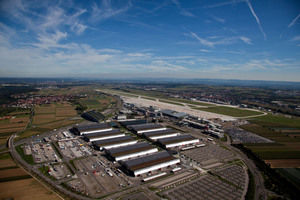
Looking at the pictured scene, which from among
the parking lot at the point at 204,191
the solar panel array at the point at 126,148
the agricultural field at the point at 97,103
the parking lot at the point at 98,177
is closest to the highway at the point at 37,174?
the parking lot at the point at 98,177

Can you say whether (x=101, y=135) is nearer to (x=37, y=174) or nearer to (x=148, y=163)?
(x=37, y=174)

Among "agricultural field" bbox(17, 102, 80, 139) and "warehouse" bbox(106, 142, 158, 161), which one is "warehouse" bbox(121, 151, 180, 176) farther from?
"agricultural field" bbox(17, 102, 80, 139)

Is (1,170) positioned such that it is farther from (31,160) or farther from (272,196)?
(272,196)

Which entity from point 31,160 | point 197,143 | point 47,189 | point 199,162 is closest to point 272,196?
point 199,162

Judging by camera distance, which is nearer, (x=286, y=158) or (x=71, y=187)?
(x=71, y=187)

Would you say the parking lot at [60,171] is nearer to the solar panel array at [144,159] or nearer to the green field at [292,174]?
the solar panel array at [144,159]

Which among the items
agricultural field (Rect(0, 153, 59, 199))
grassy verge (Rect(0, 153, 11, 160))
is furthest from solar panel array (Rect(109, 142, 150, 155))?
grassy verge (Rect(0, 153, 11, 160))

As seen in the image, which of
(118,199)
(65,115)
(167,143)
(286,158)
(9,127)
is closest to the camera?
(118,199)
